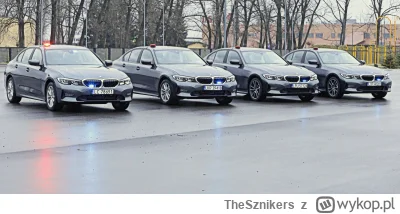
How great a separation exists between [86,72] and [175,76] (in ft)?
8.85

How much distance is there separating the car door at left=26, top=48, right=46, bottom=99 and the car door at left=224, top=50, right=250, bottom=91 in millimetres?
5699

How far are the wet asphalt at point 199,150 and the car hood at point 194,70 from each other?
1116 millimetres

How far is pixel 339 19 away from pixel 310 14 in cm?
408

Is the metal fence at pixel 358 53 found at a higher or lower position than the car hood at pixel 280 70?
higher

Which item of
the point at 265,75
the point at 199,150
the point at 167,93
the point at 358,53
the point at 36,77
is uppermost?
the point at 358,53

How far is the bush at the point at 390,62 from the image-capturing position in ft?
180

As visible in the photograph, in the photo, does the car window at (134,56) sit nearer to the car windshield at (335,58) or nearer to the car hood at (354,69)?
the car hood at (354,69)

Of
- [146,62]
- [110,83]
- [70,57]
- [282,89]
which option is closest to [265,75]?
[282,89]

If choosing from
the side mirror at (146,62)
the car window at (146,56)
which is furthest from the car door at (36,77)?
the car window at (146,56)

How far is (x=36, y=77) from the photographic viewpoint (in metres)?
17.1

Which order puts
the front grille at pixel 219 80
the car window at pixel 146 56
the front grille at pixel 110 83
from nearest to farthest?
the front grille at pixel 110 83 → the front grille at pixel 219 80 → the car window at pixel 146 56

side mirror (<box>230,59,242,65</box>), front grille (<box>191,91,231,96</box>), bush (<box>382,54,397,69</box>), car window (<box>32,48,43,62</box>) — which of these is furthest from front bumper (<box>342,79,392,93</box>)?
bush (<box>382,54,397,69</box>)

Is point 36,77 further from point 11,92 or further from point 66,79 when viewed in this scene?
point 11,92

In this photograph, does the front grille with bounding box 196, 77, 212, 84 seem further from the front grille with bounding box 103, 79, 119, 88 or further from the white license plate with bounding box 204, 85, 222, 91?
the front grille with bounding box 103, 79, 119, 88
